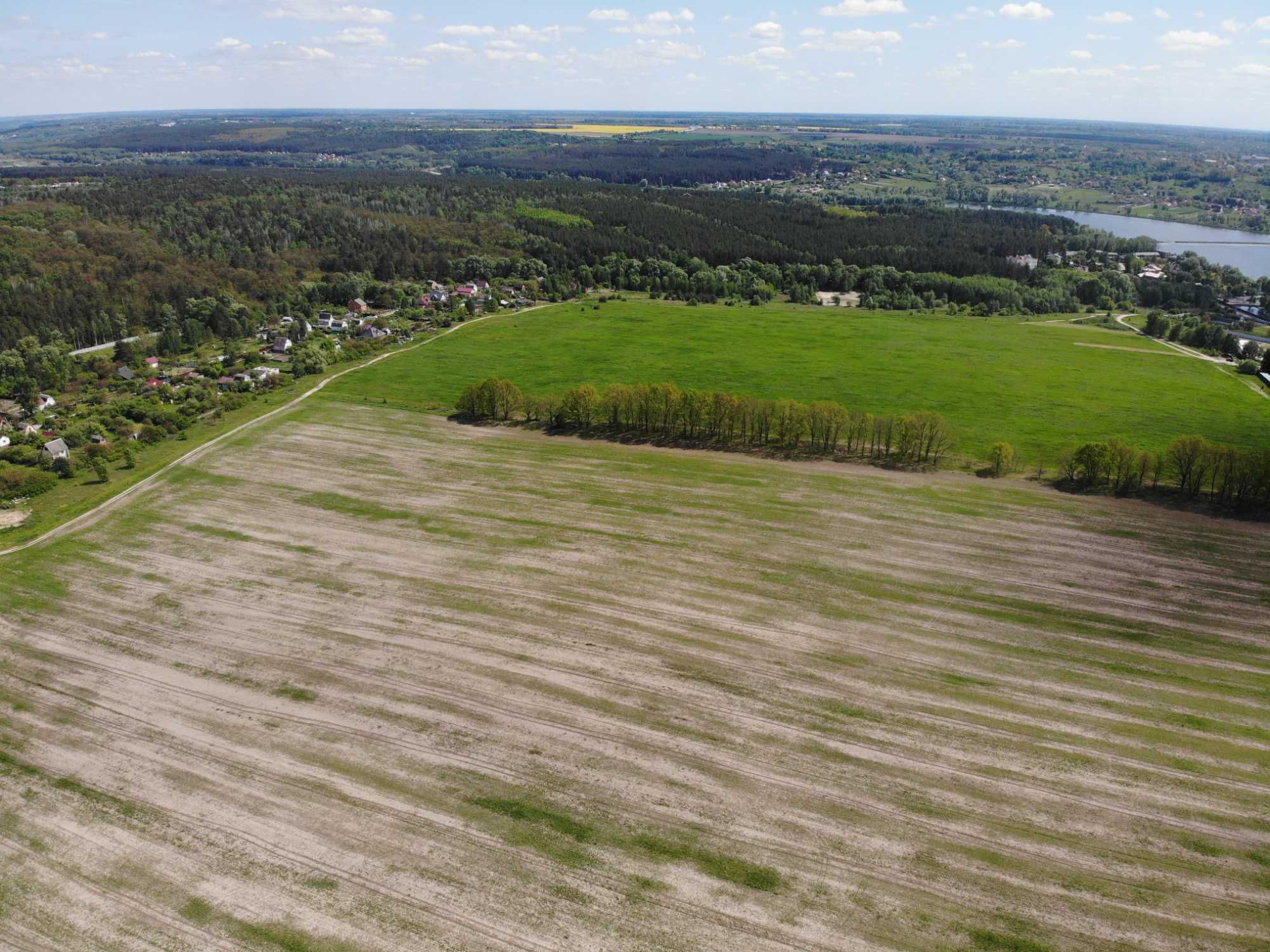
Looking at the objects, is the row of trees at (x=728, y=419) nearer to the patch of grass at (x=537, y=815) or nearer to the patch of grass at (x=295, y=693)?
the patch of grass at (x=295, y=693)

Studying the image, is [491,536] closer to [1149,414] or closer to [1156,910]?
[1156,910]

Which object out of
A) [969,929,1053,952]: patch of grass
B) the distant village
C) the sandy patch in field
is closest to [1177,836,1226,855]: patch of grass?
[969,929,1053,952]: patch of grass

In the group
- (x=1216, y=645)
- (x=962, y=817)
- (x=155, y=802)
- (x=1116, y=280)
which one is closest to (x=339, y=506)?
(x=155, y=802)

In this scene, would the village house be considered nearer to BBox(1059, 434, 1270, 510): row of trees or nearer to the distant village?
the distant village

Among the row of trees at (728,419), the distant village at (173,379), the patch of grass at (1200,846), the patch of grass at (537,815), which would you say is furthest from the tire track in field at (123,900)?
the row of trees at (728,419)

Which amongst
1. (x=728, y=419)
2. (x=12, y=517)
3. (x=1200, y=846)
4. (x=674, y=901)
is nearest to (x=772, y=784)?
(x=674, y=901)

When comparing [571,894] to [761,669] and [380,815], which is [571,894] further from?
[761,669]
